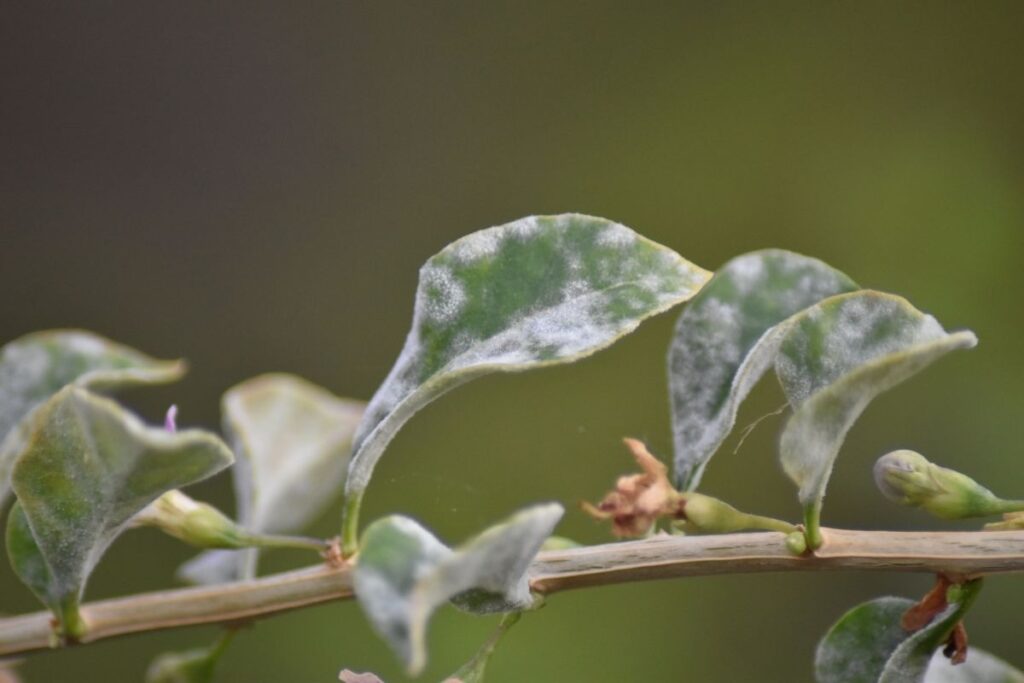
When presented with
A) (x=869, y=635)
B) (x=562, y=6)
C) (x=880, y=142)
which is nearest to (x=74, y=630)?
(x=869, y=635)

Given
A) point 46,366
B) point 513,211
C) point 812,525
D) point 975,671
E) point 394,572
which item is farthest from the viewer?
point 513,211

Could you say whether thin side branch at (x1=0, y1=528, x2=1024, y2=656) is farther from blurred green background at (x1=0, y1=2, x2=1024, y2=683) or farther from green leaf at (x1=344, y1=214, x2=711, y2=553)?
blurred green background at (x1=0, y1=2, x2=1024, y2=683)

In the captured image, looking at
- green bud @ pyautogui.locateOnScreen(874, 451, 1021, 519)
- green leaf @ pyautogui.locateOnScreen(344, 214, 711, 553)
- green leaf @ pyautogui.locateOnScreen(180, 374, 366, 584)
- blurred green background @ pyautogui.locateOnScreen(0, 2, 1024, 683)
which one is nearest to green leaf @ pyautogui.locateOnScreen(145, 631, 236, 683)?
green leaf @ pyautogui.locateOnScreen(180, 374, 366, 584)

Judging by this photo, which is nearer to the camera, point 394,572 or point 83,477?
point 394,572

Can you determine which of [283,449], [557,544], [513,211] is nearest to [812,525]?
[557,544]

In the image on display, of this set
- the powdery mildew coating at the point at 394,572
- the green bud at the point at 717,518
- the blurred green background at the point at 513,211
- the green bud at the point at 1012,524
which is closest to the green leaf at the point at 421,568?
the powdery mildew coating at the point at 394,572

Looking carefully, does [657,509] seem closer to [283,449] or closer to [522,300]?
[522,300]

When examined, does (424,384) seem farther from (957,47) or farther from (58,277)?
(58,277)
